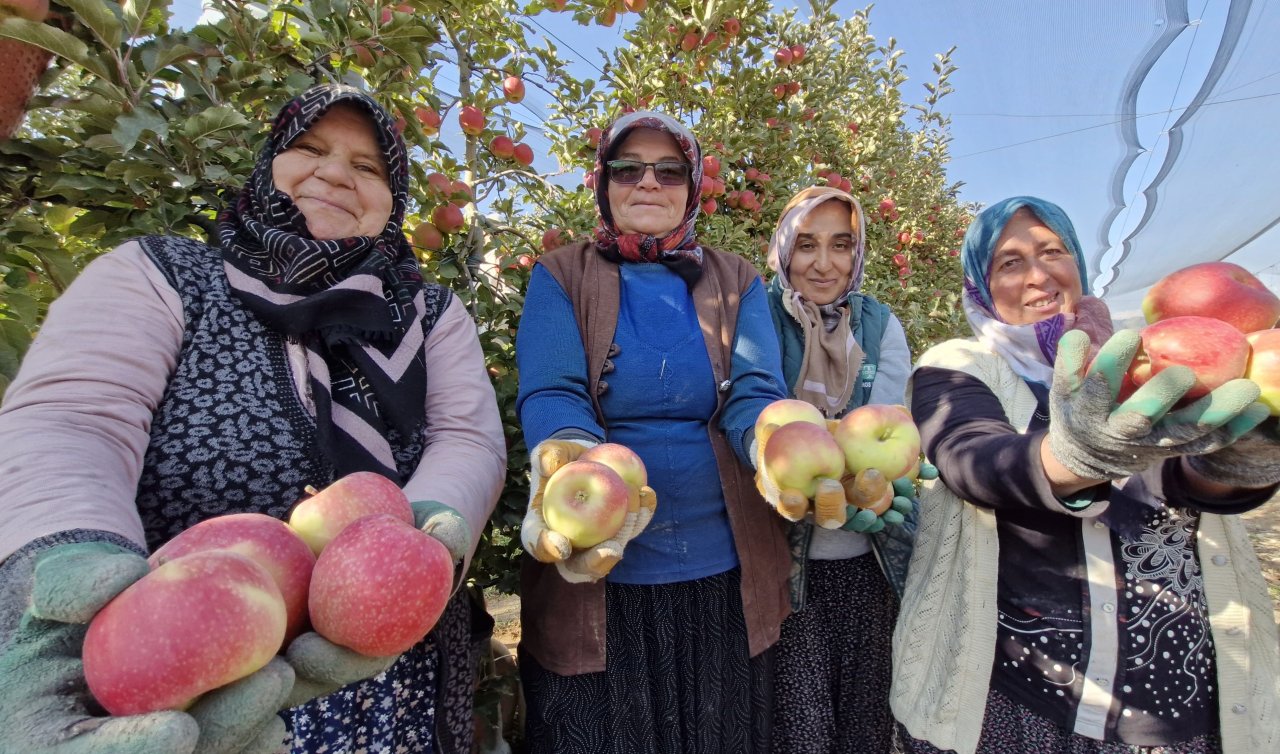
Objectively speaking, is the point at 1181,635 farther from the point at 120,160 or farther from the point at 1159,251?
the point at 1159,251

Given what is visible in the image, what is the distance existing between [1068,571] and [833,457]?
49 centimetres

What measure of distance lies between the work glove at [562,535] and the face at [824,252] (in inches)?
41.8

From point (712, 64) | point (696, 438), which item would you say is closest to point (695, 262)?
point (696, 438)

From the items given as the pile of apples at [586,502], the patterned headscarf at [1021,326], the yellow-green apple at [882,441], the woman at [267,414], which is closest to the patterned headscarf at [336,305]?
the woman at [267,414]

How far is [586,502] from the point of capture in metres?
1.02

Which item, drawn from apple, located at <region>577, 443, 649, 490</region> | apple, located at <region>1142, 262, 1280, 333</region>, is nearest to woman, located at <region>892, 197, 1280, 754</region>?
apple, located at <region>1142, 262, 1280, 333</region>

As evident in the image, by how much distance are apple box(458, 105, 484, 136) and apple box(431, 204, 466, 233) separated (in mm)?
517

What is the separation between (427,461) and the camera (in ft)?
3.63

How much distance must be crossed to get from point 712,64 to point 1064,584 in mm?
2642

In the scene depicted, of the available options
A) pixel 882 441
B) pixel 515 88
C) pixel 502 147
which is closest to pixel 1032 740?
pixel 882 441

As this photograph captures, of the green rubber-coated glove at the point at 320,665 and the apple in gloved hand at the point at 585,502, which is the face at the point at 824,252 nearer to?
the apple in gloved hand at the point at 585,502

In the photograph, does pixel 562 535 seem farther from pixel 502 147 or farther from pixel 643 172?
pixel 502 147

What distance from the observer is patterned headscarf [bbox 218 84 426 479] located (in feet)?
3.48

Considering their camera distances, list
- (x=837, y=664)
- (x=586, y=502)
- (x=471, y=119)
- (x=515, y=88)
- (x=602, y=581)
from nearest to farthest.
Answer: (x=586, y=502) → (x=602, y=581) → (x=837, y=664) → (x=471, y=119) → (x=515, y=88)
